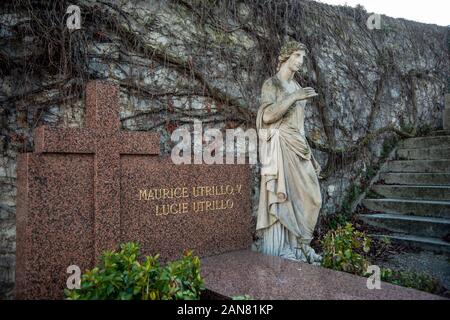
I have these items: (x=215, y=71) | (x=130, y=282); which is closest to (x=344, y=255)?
(x=130, y=282)

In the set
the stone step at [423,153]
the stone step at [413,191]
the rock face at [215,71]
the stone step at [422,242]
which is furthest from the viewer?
the stone step at [423,153]

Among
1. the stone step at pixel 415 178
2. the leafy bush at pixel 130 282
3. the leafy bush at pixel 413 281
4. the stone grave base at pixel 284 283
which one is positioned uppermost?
the stone step at pixel 415 178

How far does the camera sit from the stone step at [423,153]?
6328 mm

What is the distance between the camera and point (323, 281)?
283 centimetres

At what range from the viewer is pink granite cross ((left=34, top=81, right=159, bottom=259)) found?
2.86 metres

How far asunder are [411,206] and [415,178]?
30.4 inches

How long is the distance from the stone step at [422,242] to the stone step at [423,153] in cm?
195

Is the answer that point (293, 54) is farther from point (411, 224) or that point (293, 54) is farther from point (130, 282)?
point (411, 224)

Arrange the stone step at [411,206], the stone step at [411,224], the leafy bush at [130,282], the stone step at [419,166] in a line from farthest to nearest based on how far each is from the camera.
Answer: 1. the stone step at [419,166]
2. the stone step at [411,206]
3. the stone step at [411,224]
4. the leafy bush at [130,282]

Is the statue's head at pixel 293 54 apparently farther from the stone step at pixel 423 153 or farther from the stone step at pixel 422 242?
the stone step at pixel 423 153

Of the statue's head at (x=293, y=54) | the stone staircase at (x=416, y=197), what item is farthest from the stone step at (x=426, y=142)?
the statue's head at (x=293, y=54)

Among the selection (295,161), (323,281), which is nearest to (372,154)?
(295,161)

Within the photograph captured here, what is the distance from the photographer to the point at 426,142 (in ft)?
22.4

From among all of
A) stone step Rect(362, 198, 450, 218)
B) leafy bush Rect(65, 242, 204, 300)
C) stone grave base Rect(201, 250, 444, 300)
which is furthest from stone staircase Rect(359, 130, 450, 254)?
leafy bush Rect(65, 242, 204, 300)
